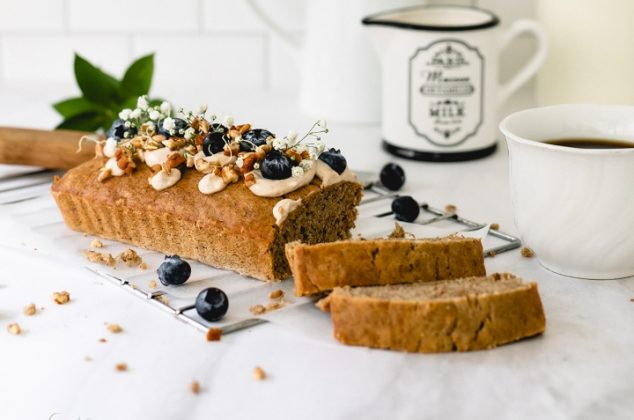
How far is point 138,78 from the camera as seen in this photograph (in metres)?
2.28

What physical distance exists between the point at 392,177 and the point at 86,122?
838 millimetres

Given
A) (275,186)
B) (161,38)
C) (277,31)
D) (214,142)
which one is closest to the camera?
(275,186)

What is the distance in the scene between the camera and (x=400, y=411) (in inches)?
43.8

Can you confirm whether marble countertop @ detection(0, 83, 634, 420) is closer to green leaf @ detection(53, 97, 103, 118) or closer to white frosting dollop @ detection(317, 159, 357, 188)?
white frosting dollop @ detection(317, 159, 357, 188)

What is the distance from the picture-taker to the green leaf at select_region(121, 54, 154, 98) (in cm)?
227

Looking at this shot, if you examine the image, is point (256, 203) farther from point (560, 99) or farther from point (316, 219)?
point (560, 99)

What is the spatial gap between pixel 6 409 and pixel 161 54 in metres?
1.83

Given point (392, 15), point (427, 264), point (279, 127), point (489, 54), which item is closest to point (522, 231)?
point (427, 264)

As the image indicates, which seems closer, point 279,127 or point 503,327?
point 503,327

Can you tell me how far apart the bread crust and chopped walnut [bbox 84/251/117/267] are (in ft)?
0.30

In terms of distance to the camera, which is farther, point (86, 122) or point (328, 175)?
point (86, 122)

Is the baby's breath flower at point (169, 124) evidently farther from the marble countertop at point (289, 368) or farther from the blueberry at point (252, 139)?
the marble countertop at point (289, 368)

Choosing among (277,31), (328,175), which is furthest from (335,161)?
(277,31)

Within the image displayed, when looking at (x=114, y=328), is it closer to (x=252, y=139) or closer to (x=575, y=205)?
(x=252, y=139)
